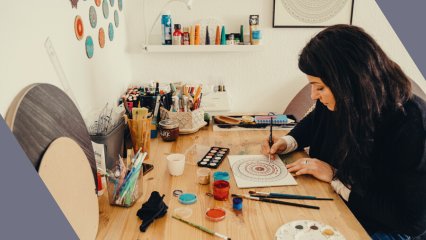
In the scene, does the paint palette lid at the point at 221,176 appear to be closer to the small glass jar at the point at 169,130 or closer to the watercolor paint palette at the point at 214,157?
the watercolor paint palette at the point at 214,157

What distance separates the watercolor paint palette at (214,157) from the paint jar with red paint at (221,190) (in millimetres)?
206

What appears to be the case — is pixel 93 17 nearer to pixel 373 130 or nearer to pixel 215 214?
pixel 215 214

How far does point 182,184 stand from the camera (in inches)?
48.1

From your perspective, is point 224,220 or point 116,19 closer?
point 224,220

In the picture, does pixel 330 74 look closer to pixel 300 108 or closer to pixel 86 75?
pixel 86 75

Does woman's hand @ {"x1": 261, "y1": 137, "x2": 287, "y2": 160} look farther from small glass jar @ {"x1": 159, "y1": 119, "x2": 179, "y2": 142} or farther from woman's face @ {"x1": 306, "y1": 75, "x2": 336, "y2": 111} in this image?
small glass jar @ {"x1": 159, "y1": 119, "x2": 179, "y2": 142}

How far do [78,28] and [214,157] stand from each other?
2.22 feet

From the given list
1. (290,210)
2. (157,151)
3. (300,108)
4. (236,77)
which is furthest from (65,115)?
(300,108)

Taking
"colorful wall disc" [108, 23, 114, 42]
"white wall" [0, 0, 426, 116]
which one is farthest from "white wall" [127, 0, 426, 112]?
"colorful wall disc" [108, 23, 114, 42]

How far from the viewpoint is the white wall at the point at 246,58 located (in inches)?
81.1

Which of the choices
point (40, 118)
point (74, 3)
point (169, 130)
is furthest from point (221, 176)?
point (74, 3)

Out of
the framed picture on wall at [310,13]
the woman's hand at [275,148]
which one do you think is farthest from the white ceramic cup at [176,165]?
the framed picture on wall at [310,13]

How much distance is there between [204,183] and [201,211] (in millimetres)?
165

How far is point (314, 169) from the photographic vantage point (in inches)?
49.3
